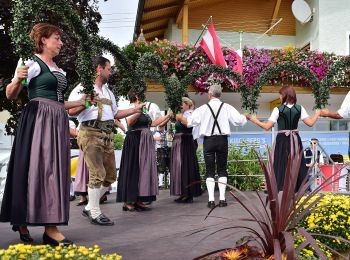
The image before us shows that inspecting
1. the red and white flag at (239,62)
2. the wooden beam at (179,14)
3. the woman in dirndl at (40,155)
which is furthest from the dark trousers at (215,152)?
the wooden beam at (179,14)

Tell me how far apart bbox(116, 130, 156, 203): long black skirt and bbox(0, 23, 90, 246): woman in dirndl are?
8.04 feet

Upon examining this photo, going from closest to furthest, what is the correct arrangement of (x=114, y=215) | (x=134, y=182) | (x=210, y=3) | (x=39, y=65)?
(x=39, y=65), (x=114, y=215), (x=134, y=182), (x=210, y=3)

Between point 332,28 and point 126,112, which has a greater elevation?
point 332,28

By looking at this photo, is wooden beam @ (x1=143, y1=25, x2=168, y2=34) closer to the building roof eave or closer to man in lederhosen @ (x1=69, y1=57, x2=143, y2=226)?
the building roof eave

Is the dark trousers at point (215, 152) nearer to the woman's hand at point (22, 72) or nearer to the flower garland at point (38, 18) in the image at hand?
the flower garland at point (38, 18)

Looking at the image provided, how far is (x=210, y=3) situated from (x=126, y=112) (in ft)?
44.2

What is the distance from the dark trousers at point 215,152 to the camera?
21.6ft

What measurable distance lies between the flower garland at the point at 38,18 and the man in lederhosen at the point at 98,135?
0.31 metres

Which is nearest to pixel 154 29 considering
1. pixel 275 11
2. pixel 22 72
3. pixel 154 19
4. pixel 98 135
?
pixel 154 19

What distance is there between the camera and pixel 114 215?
5750mm

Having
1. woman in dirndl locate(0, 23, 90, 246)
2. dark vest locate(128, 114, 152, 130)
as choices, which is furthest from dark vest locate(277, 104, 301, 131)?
woman in dirndl locate(0, 23, 90, 246)

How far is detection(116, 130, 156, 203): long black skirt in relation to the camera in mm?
6156

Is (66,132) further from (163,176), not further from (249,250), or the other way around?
(163,176)

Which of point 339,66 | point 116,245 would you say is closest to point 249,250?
point 116,245
